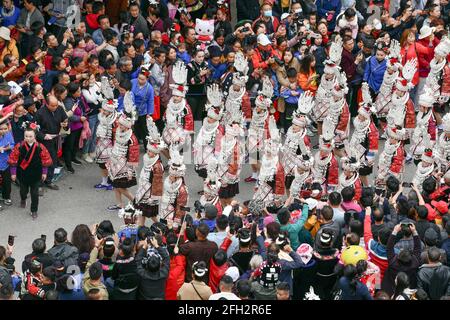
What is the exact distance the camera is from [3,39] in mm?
18484

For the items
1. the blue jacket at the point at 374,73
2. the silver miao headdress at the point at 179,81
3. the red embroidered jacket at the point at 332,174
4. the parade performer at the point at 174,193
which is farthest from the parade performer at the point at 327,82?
the parade performer at the point at 174,193

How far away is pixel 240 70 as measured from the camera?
17875mm

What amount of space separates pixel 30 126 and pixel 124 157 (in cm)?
137

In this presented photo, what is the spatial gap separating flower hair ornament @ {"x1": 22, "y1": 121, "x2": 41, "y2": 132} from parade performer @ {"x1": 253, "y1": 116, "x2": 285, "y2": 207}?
321 centimetres

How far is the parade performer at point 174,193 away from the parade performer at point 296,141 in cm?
172

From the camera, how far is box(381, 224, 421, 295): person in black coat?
42.6 ft

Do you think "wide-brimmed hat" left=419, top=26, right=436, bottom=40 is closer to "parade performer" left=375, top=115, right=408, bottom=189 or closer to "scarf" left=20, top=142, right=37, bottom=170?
"parade performer" left=375, top=115, right=408, bottom=189

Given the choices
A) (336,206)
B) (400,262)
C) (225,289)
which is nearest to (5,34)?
(336,206)

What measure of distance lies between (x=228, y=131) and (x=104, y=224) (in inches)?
133

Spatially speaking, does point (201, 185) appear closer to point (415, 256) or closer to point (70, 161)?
point (70, 161)

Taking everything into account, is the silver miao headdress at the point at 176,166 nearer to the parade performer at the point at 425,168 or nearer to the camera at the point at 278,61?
the parade performer at the point at 425,168

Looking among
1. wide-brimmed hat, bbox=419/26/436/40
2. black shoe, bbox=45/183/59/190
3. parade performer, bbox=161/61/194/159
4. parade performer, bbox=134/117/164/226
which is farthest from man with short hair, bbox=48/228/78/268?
wide-brimmed hat, bbox=419/26/436/40

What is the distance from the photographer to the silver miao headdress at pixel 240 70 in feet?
58.2

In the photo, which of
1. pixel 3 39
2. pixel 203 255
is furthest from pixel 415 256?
pixel 3 39
